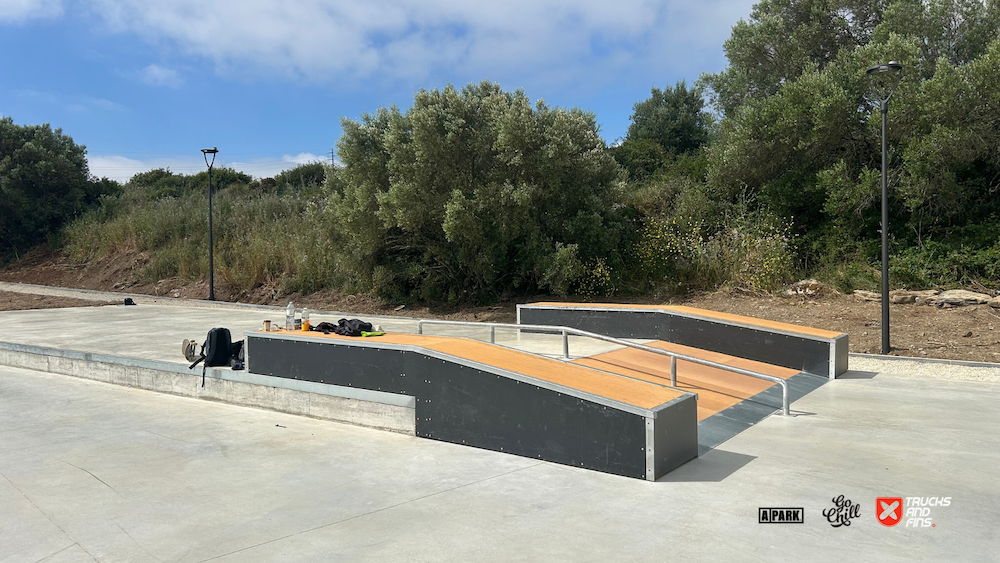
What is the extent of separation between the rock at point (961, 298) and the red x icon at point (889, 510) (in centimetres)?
1103

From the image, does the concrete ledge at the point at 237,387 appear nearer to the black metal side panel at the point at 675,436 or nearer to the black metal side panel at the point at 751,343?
the black metal side panel at the point at 675,436

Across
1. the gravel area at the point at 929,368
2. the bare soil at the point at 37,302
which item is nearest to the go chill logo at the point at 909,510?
the gravel area at the point at 929,368

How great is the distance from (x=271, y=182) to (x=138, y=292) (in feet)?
69.7

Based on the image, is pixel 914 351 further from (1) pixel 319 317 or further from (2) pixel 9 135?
(2) pixel 9 135

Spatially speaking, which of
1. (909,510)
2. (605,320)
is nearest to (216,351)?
(605,320)

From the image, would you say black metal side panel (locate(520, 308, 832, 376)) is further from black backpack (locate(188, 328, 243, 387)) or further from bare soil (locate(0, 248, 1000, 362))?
black backpack (locate(188, 328, 243, 387))

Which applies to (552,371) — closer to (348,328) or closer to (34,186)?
(348,328)

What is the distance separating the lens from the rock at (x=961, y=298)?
13.0 meters

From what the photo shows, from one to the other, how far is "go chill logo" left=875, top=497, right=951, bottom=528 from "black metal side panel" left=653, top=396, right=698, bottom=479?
1.43 meters

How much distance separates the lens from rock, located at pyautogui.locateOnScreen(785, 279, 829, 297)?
15.0 meters

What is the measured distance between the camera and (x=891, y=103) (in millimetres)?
15594

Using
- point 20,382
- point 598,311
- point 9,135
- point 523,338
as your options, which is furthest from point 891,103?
point 9,135

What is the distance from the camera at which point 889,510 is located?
13.9 ft

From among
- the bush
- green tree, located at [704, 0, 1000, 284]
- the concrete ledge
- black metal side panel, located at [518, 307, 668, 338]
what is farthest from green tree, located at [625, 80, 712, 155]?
the concrete ledge
